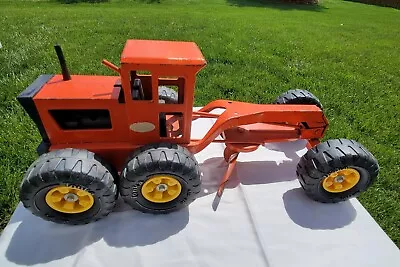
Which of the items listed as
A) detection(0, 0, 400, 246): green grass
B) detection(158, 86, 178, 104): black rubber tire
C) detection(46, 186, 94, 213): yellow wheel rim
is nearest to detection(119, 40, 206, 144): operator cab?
detection(158, 86, 178, 104): black rubber tire

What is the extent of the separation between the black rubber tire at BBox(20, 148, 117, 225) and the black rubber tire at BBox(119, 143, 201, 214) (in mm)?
110

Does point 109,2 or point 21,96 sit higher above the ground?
point 21,96

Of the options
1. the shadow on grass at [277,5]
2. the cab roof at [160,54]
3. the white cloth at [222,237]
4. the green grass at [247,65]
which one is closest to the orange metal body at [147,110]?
the cab roof at [160,54]

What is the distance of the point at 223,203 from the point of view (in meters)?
2.26

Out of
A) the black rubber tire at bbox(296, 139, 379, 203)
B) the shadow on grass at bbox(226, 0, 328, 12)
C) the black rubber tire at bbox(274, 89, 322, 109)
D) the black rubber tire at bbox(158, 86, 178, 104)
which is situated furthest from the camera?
the shadow on grass at bbox(226, 0, 328, 12)

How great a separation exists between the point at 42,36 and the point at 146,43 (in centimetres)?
456

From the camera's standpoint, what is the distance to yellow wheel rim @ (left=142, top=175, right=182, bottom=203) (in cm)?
199

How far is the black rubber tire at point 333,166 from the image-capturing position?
6.91 feet

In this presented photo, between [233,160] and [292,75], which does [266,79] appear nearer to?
[292,75]

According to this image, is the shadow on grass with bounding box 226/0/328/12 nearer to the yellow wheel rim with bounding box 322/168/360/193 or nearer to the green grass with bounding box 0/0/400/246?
the green grass with bounding box 0/0/400/246

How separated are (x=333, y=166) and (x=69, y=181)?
1589 millimetres

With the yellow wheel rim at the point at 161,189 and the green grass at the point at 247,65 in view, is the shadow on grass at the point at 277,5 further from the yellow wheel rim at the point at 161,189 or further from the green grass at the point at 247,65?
the yellow wheel rim at the point at 161,189

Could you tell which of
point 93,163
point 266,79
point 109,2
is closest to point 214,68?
point 266,79

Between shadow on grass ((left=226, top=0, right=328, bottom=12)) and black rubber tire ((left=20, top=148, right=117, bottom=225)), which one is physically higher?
black rubber tire ((left=20, top=148, right=117, bottom=225))
